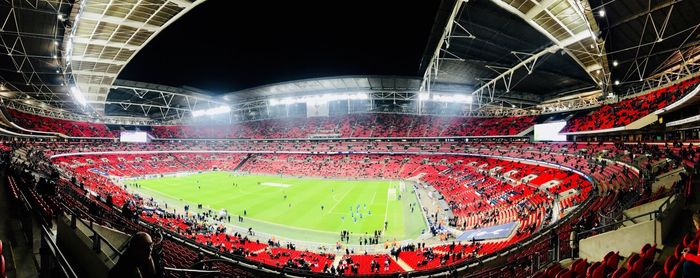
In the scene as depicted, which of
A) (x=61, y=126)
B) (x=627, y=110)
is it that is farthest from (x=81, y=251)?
(x=61, y=126)

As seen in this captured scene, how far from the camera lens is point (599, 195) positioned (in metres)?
18.5

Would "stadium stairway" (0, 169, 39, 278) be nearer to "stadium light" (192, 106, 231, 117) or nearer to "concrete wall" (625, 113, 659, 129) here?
"concrete wall" (625, 113, 659, 129)

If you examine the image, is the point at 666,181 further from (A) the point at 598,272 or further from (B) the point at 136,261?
(B) the point at 136,261

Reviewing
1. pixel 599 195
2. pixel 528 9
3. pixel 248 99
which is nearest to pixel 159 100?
pixel 248 99

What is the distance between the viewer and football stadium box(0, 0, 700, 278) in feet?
31.3

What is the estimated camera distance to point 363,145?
209 feet

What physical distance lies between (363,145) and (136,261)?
61.1 meters

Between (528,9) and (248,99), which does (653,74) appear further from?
(248,99)

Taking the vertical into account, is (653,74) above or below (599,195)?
above

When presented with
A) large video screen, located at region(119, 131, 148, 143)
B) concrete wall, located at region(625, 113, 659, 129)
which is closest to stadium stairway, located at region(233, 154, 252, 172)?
large video screen, located at region(119, 131, 148, 143)

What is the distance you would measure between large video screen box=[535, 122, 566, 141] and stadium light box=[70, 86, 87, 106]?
55.3 metres

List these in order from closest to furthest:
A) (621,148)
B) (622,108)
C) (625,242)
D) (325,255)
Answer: (625,242)
(325,255)
(621,148)
(622,108)

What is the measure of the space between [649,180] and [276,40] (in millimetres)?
37805

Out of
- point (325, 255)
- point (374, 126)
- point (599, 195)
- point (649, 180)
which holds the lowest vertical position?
point (325, 255)
